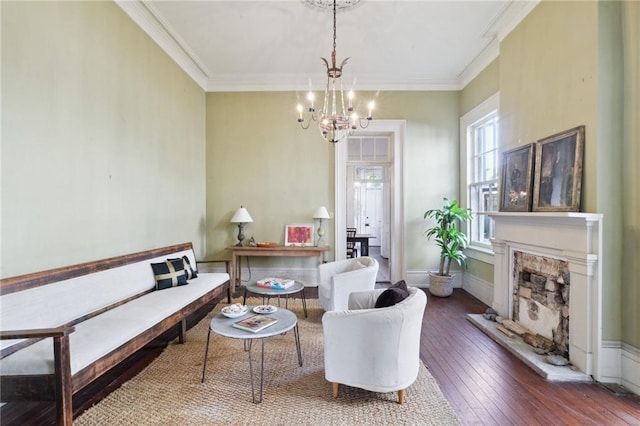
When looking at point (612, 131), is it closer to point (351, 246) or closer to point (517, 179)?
point (517, 179)

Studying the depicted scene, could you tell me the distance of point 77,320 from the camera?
226 cm

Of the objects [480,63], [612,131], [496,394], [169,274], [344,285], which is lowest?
[496,394]

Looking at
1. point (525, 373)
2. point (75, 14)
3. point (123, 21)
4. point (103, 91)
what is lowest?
point (525, 373)

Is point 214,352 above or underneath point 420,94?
underneath

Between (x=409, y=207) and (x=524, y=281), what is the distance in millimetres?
2173

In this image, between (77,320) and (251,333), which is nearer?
(251,333)

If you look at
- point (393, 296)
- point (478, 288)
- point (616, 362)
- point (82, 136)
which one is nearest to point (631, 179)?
point (616, 362)

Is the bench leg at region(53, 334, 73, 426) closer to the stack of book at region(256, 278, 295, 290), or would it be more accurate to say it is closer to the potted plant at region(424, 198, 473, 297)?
Result: the stack of book at region(256, 278, 295, 290)

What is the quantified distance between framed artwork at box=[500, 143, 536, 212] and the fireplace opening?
0.54 m

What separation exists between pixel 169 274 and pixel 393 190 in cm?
367

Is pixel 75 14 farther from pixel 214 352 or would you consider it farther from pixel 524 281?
pixel 524 281

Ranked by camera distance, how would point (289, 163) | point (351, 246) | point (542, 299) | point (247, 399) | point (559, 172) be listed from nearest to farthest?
point (247, 399)
point (559, 172)
point (542, 299)
point (289, 163)
point (351, 246)

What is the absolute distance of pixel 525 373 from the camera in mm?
2469

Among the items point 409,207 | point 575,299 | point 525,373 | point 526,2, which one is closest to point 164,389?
point 525,373
